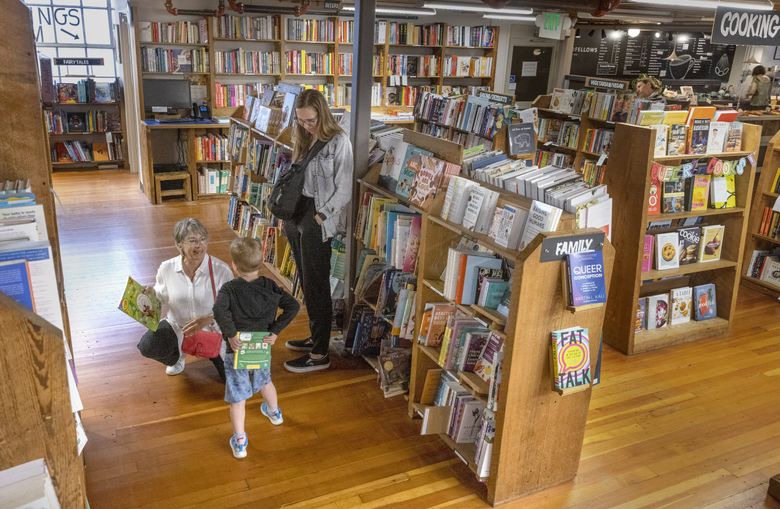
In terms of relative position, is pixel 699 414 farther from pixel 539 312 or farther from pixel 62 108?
pixel 62 108

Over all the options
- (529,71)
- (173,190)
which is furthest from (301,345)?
(529,71)

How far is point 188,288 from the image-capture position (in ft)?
12.4

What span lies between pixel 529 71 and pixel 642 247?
302 inches

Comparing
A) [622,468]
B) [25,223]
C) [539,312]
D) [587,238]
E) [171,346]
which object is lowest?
[622,468]

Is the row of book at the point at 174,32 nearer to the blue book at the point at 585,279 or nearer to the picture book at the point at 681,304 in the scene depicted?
the picture book at the point at 681,304

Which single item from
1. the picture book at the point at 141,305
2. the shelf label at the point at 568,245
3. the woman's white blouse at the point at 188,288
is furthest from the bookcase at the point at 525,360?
the picture book at the point at 141,305

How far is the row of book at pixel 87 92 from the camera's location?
30.2 feet

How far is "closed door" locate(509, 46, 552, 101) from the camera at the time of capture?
441 inches

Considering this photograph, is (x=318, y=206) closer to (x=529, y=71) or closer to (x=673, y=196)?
(x=673, y=196)

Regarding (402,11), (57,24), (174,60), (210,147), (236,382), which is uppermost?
(402,11)

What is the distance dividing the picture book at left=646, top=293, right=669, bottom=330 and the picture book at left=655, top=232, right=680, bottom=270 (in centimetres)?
27

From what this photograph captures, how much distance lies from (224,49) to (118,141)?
2.38m

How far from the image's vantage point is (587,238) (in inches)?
110

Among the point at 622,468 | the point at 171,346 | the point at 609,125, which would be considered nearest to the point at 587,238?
the point at 622,468
